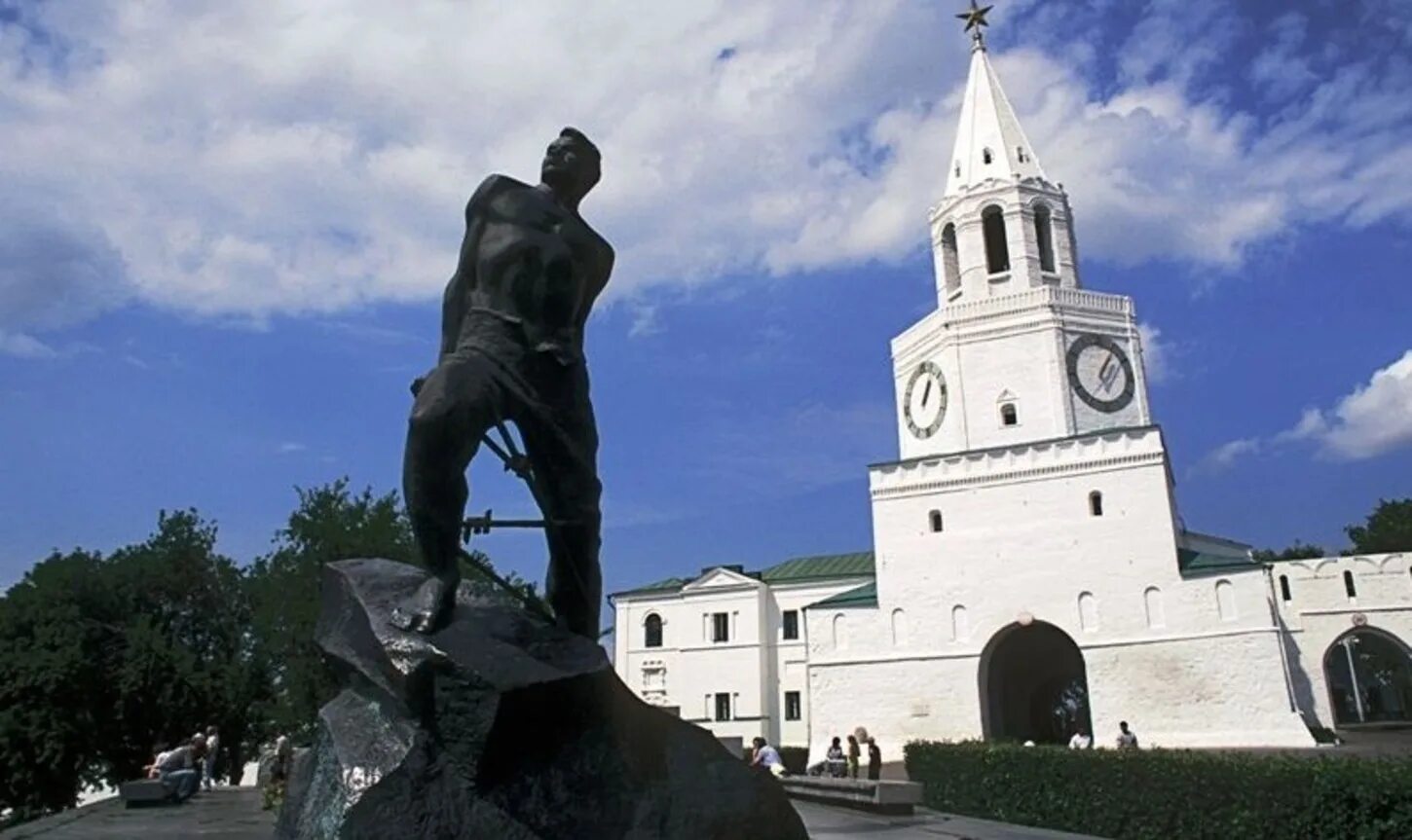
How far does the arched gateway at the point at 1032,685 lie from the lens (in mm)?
33688

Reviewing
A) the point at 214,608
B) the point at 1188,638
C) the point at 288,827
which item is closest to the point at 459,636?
the point at 288,827

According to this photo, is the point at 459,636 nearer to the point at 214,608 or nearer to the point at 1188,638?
the point at 1188,638

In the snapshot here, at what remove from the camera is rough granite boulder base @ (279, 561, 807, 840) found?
3859 mm

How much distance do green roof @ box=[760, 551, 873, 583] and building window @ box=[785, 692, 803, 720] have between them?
17.5 feet

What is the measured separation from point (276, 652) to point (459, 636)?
103 ft

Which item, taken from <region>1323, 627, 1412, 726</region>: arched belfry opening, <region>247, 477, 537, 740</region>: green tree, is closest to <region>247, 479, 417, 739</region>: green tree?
<region>247, 477, 537, 740</region>: green tree

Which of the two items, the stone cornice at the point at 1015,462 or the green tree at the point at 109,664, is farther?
the stone cornice at the point at 1015,462

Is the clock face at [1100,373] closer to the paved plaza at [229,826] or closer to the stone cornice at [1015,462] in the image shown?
the stone cornice at [1015,462]

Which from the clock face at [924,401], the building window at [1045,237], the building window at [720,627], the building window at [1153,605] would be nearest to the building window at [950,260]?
the building window at [1045,237]

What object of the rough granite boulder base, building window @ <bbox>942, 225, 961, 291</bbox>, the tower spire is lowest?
the rough granite boulder base

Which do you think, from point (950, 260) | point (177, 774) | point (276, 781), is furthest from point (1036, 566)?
point (177, 774)

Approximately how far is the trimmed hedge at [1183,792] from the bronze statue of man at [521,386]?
27.0 ft

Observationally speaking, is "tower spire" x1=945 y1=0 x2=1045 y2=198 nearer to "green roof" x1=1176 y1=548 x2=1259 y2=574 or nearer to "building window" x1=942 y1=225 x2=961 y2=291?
"building window" x1=942 y1=225 x2=961 y2=291

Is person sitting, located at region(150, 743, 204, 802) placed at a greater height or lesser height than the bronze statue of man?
lesser
